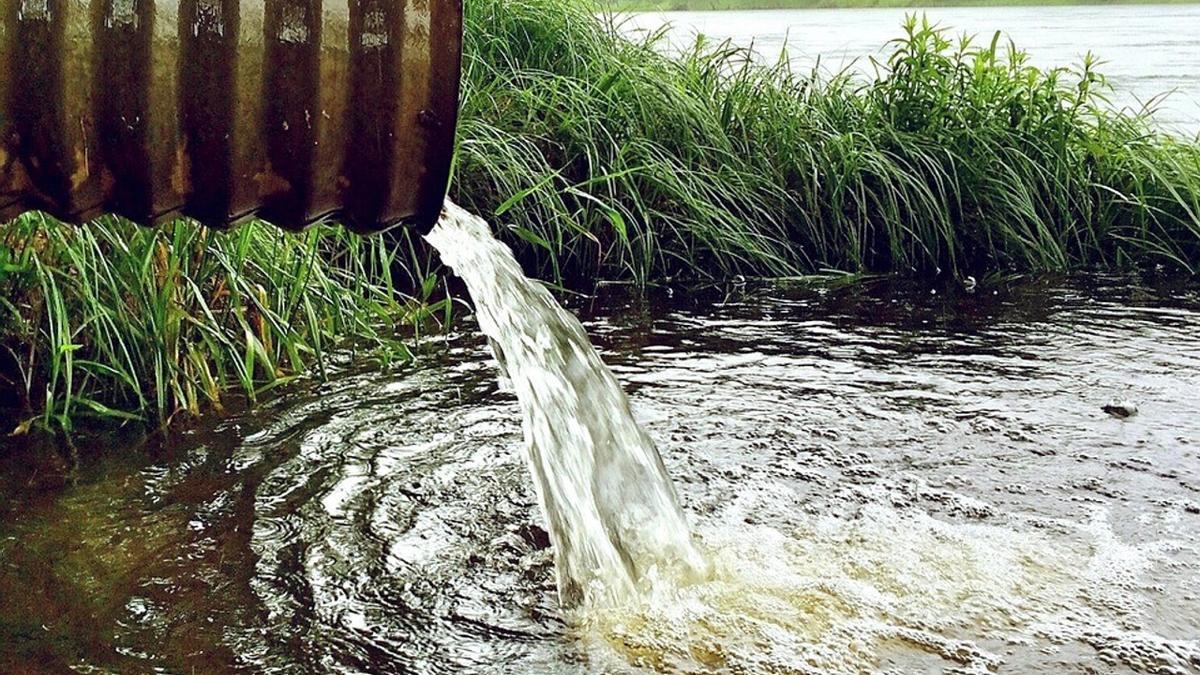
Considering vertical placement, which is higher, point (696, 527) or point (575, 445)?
point (575, 445)

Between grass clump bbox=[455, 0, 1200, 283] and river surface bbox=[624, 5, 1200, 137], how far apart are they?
0.36m

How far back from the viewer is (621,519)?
3.24 meters

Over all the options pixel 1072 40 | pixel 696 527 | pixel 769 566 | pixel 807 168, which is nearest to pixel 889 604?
pixel 769 566

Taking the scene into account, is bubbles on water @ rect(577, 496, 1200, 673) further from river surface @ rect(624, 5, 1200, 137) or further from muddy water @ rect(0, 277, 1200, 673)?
river surface @ rect(624, 5, 1200, 137)

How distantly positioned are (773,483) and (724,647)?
0.85m

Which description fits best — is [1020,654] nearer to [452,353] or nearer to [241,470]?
[241,470]

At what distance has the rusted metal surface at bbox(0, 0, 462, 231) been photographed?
215 centimetres

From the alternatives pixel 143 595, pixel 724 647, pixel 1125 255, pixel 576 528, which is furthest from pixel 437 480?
pixel 1125 255

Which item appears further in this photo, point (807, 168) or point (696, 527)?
point (807, 168)

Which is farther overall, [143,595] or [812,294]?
[812,294]

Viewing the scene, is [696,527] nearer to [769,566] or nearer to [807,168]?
[769,566]

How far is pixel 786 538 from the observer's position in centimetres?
309

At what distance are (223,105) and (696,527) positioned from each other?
1522 millimetres

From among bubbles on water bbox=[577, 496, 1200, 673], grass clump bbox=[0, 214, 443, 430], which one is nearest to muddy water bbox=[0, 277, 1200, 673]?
bubbles on water bbox=[577, 496, 1200, 673]
